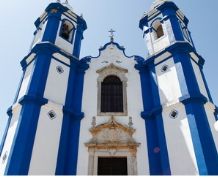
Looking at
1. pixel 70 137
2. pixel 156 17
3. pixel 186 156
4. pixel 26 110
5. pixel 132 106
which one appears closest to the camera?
pixel 186 156

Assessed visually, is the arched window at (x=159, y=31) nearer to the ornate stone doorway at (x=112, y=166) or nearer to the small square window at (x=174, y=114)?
the small square window at (x=174, y=114)

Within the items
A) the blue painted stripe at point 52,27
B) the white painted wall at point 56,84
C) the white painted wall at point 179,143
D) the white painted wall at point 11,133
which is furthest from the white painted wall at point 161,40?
the white painted wall at point 11,133

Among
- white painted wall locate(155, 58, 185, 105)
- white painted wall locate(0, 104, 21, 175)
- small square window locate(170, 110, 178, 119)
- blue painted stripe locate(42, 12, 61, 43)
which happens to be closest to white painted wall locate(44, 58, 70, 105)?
white painted wall locate(0, 104, 21, 175)

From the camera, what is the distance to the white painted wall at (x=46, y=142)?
11.9 metres

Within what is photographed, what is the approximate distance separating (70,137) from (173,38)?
8589 mm

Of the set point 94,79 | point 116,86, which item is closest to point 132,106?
point 116,86

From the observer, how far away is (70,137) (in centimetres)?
1384

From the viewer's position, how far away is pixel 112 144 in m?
13.4

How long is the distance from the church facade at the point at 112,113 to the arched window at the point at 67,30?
556 mm

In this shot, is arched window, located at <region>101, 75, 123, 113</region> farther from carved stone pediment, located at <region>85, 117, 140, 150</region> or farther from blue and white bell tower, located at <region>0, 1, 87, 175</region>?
blue and white bell tower, located at <region>0, 1, 87, 175</region>

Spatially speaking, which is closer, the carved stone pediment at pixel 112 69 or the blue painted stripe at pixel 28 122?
the blue painted stripe at pixel 28 122

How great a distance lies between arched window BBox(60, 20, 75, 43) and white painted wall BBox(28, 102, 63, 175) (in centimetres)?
661

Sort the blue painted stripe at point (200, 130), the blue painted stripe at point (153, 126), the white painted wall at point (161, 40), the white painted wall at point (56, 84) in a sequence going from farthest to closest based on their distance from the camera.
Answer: the white painted wall at point (161, 40)
the white painted wall at point (56, 84)
the blue painted stripe at point (153, 126)
the blue painted stripe at point (200, 130)

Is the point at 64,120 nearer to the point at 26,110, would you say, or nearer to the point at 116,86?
the point at 26,110
